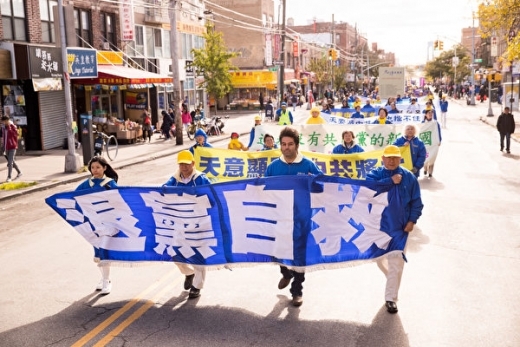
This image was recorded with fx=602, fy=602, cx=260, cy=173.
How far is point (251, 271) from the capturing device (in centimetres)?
808

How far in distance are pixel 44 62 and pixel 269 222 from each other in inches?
794

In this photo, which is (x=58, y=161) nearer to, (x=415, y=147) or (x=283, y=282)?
(x=415, y=147)

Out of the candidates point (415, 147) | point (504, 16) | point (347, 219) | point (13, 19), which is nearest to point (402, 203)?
point (347, 219)

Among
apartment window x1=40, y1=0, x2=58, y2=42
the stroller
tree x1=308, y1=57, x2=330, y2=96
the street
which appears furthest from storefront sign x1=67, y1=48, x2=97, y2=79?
tree x1=308, y1=57, x2=330, y2=96

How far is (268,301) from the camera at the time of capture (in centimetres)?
691

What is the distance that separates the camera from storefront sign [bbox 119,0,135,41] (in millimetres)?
32188

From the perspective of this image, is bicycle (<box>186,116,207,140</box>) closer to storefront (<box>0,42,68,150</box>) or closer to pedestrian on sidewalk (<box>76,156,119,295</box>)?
storefront (<box>0,42,68,150</box>)

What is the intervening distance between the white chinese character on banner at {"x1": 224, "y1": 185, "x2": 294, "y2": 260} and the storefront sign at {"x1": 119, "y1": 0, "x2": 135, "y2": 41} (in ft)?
90.7

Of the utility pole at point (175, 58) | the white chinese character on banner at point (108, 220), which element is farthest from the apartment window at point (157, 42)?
the white chinese character on banner at point (108, 220)

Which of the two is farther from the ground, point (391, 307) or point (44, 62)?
point (44, 62)

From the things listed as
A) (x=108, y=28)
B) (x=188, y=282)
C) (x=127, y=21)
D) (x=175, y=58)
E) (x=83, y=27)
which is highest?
(x=127, y=21)

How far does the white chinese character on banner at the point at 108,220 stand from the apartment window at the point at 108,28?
26.2 metres

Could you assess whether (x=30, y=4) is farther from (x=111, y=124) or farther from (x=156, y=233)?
(x=156, y=233)

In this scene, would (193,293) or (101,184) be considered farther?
(101,184)
